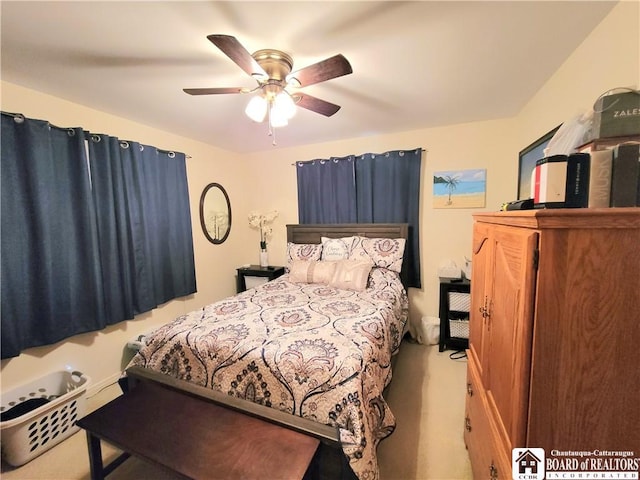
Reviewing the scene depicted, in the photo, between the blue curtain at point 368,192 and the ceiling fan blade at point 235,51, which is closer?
the ceiling fan blade at point 235,51

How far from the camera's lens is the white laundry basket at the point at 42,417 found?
1.57 meters

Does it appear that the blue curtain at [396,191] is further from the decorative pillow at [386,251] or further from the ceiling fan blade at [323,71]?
the ceiling fan blade at [323,71]

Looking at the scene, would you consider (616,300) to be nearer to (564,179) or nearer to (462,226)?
(564,179)

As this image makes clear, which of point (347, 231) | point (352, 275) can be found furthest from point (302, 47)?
point (347, 231)

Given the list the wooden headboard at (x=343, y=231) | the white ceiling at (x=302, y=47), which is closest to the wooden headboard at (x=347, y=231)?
the wooden headboard at (x=343, y=231)

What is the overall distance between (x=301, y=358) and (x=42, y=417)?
1.74 meters

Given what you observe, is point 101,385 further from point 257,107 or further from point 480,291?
point 480,291

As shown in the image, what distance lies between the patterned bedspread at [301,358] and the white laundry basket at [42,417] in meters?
0.56

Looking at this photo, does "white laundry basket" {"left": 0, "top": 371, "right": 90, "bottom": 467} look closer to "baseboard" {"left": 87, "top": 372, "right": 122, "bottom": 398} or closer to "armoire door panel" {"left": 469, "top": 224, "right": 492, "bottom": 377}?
"baseboard" {"left": 87, "top": 372, "right": 122, "bottom": 398}

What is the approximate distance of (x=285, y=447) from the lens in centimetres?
119

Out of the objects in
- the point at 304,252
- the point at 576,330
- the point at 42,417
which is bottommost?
the point at 42,417

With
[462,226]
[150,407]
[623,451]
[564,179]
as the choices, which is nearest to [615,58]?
[564,179]

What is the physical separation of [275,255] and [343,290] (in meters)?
1.67

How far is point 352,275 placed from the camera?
2.58m
